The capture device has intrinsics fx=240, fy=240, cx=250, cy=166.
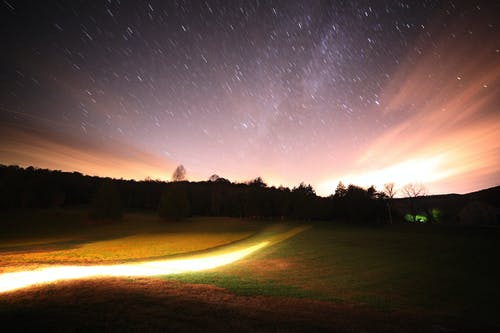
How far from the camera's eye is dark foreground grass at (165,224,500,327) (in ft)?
30.6

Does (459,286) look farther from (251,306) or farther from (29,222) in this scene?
(29,222)

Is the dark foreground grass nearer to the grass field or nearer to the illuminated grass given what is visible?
the grass field

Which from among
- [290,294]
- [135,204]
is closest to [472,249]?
[290,294]

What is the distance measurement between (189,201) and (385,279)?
230 ft

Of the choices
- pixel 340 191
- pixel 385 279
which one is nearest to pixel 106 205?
pixel 385 279

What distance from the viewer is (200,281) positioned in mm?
11773

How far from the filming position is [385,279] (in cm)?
1293

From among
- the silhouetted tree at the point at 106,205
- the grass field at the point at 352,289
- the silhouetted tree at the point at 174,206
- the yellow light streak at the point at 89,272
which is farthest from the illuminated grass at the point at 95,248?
the silhouetted tree at the point at 174,206

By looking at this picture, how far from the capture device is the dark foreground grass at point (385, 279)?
9.32 metres

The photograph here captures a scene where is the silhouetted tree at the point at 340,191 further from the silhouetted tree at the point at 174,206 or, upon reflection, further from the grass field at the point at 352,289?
the grass field at the point at 352,289

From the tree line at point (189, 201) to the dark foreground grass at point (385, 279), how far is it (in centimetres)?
4563

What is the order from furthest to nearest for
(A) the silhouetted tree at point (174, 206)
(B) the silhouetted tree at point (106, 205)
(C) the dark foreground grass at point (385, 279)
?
(A) the silhouetted tree at point (174, 206), (B) the silhouetted tree at point (106, 205), (C) the dark foreground grass at point (385, 279)

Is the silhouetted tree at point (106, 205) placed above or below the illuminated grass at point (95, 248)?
above

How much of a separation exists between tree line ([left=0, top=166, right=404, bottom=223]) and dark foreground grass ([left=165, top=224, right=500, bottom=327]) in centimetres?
4563
